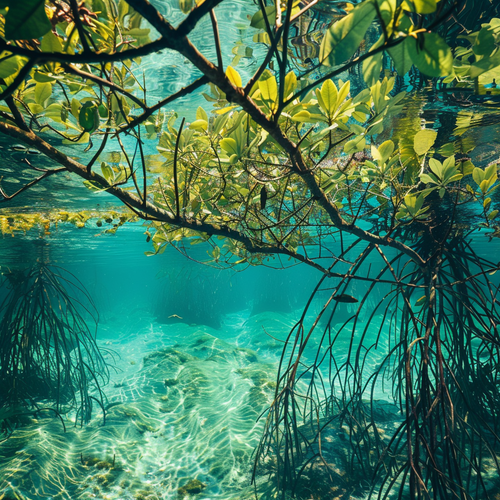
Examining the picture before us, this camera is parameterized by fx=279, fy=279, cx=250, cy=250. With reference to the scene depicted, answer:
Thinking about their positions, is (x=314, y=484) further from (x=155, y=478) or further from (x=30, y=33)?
(x=30, y=33)

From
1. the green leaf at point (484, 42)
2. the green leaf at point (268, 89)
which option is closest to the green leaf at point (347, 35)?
the green leaf at point (268, 89)

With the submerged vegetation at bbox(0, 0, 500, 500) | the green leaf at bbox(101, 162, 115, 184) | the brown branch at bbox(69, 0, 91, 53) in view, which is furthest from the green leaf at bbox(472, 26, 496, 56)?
the green leaf at bbox(101, 162, 115, 184)

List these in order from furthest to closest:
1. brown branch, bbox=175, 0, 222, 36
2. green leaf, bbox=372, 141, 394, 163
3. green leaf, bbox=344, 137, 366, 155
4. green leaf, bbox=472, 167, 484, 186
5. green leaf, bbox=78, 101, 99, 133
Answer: green leaf, bbox=472, 167, 484, 186 → green leaf, bbox=372, 141, 394, 163 → green leaf, bbox=344, 137, 366, 155 → green leaf, bbox=78, 101, 99, 133 → brown branch, bbox=175, 0, 222, 36

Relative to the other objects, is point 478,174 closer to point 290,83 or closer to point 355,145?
point 355,145

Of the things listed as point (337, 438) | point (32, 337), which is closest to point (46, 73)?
point (337, 438)

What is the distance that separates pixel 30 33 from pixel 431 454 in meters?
3.35

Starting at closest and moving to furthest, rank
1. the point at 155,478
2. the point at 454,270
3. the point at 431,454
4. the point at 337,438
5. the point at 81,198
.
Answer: the point at 431,454 → the point at 454,270 → the point at 337,438 → the point at 155,478 → the point at 81,198

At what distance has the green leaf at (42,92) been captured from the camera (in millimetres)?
1582

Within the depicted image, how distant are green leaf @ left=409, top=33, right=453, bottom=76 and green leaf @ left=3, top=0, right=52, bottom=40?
43.5 inches

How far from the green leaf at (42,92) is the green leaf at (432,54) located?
1808mm

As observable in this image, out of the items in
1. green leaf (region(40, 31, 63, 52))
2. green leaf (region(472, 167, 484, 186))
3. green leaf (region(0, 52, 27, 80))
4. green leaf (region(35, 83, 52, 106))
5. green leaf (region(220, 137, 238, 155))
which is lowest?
green leaf (region(0, 52, 27, 80))

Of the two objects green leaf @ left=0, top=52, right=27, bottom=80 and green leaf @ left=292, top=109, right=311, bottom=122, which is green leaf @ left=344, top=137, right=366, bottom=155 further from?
green leaf @ left=0, top=52, right=27, bottom=80

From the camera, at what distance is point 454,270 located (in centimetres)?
441

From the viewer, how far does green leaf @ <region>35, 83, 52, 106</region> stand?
1.58m
